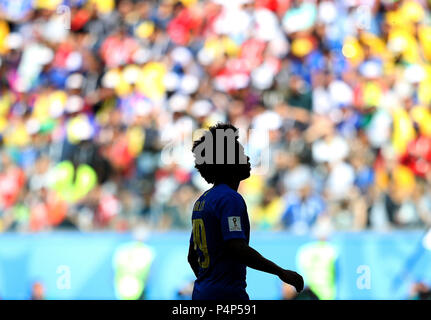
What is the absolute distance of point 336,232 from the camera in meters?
8.21

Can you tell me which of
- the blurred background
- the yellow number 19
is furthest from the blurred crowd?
the yellow number 19

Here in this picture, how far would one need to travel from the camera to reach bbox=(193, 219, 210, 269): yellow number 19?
3633 millimetres

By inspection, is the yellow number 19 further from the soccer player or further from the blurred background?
the blurred background

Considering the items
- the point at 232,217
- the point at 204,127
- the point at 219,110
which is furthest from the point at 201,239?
the point at 219,110

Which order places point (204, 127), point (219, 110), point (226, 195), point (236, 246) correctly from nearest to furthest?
point (236, 246)
point (226, 195)
point (204, 127)
point (219, 110)

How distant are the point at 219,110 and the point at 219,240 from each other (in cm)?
605

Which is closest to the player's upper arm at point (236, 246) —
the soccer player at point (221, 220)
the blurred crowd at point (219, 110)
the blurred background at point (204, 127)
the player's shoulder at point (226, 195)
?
the soccer player at point (221, 220)

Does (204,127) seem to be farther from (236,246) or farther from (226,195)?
(236,246)

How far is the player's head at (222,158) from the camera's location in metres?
3.60

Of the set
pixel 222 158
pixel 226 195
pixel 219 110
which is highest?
pixel 219 110

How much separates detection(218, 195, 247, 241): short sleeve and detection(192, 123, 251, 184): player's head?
13cm

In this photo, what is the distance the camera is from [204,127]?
941 cm
